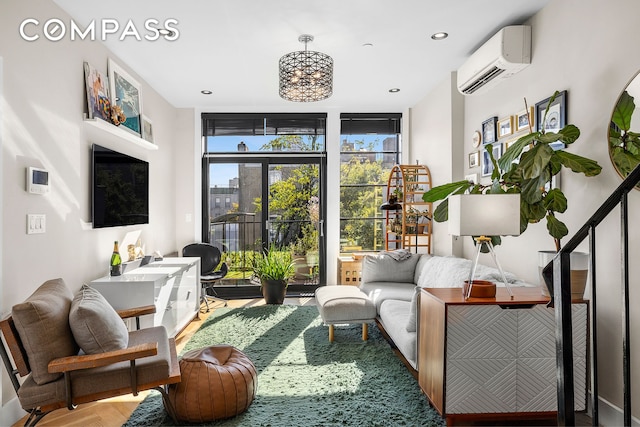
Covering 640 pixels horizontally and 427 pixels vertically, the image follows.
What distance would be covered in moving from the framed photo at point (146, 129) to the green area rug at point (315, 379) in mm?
2078

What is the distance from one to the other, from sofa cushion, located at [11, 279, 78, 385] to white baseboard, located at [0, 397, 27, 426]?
1.74 feet

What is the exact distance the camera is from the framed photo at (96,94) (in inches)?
130

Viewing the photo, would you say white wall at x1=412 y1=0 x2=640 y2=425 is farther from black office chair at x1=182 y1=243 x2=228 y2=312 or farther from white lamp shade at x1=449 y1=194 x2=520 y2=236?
black office chair at x1=182 y1=243 x2=228 y2=312

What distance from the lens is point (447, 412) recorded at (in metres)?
2.33

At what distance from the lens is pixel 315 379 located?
3.01m

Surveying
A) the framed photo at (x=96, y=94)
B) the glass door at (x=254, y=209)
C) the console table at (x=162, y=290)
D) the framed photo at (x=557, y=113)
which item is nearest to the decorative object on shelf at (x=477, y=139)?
the framed photo at (x=557, y=113)

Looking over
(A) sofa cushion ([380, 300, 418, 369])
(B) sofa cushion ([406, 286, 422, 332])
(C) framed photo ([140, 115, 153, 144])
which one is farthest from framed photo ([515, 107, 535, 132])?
(C) framed photo ([140, 115, 153, 144])

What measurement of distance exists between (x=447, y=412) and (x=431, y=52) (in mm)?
2995

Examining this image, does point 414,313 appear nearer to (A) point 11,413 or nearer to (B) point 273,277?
(A) point 11,413

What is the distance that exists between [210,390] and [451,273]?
2143mm

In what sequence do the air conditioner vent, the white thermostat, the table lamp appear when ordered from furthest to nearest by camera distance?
the air conditioner vent → the white thermostat → the table lamp

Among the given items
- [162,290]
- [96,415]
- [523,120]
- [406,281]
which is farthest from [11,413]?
[523,120]

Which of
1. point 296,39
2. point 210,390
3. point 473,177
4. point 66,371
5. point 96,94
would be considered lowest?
point 210,390

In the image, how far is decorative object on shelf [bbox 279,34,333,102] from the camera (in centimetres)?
346
